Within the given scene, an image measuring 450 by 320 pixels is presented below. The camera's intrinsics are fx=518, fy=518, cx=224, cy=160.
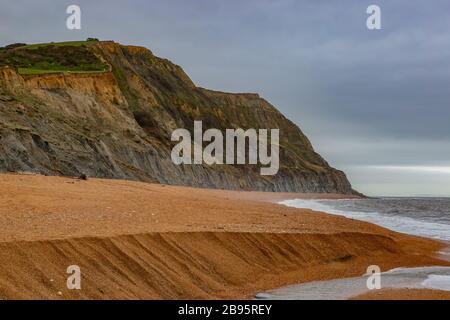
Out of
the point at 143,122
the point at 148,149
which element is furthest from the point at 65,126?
the point at 143,122

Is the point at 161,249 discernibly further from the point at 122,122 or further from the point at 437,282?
the point at 122,122

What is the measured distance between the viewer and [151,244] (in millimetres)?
10297

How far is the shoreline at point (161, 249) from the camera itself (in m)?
8.16

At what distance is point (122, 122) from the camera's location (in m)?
52.6
